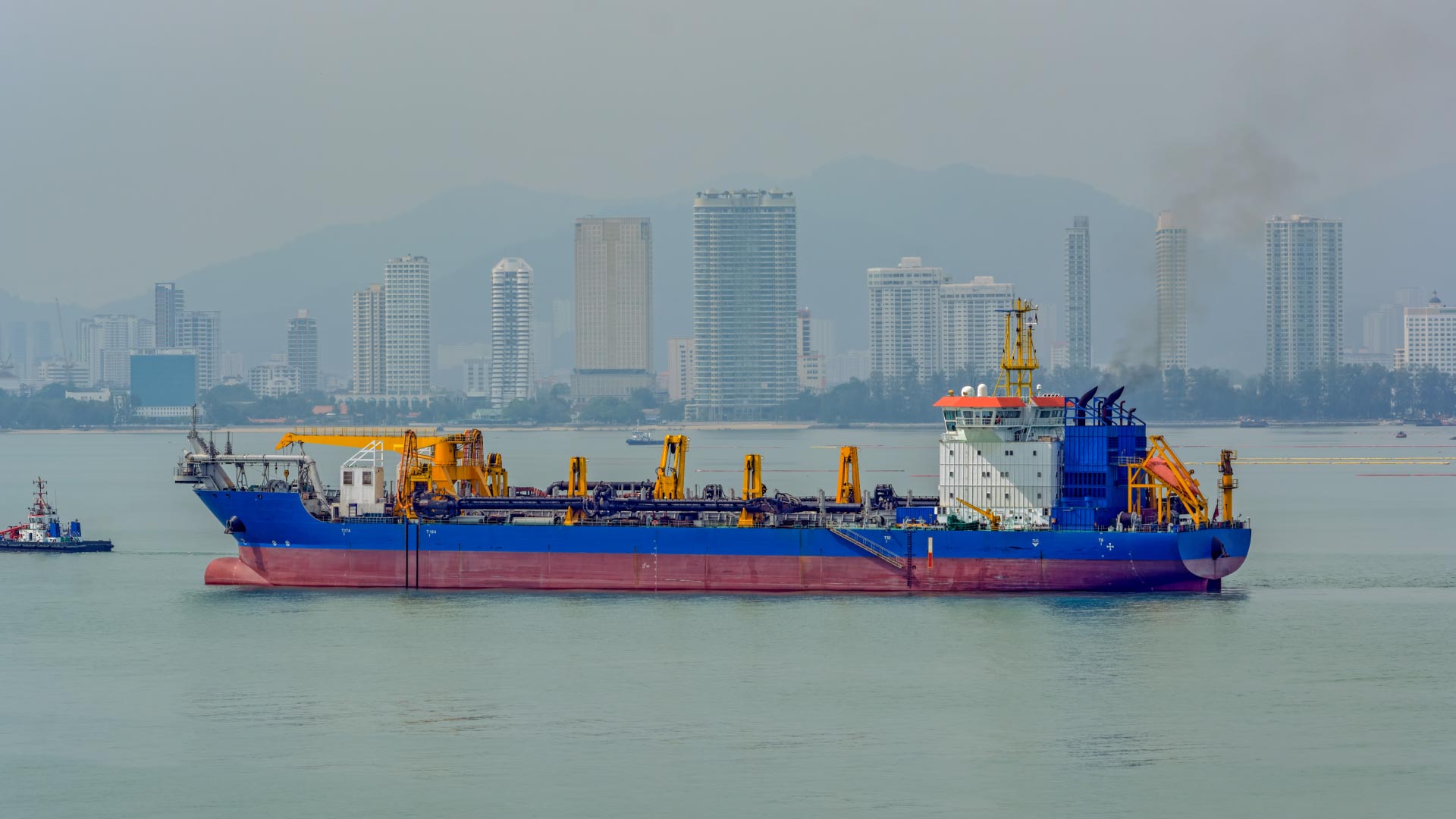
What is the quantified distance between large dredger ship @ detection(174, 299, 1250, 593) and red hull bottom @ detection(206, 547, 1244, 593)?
0.04 metres

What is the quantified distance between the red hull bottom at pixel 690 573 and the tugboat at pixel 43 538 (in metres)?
13.9

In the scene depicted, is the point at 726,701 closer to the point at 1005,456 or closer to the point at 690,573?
the point at 690,573

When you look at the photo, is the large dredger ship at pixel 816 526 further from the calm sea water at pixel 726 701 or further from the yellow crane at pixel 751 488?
the calm sea water at pixel 726 701

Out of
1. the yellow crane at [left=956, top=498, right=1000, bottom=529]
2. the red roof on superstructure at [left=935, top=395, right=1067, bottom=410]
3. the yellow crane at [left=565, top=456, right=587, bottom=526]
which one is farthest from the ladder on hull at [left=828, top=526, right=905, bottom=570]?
the yellow crane at [left=565, top=456, right=587, bottom=526]

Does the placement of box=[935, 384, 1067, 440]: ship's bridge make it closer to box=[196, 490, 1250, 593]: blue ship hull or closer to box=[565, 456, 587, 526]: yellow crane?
box=[196, 490, 1250, 593]: blue ship hull

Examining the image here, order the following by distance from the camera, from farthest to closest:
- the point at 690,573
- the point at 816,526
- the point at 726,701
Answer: the point at 690,573
the point at 816,526
the point at 726,701

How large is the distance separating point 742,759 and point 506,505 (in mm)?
19736

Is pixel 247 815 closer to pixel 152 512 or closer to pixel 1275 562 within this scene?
pixel 1275 562

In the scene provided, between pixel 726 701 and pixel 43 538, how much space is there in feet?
121

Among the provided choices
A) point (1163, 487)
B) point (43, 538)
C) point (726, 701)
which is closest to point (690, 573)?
point (1163, 487)

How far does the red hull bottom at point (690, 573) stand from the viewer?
50.4m

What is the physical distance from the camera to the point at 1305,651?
44.0 metres

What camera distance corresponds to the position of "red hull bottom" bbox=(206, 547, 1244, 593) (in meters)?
50.4

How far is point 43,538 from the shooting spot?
6731 centimetres
